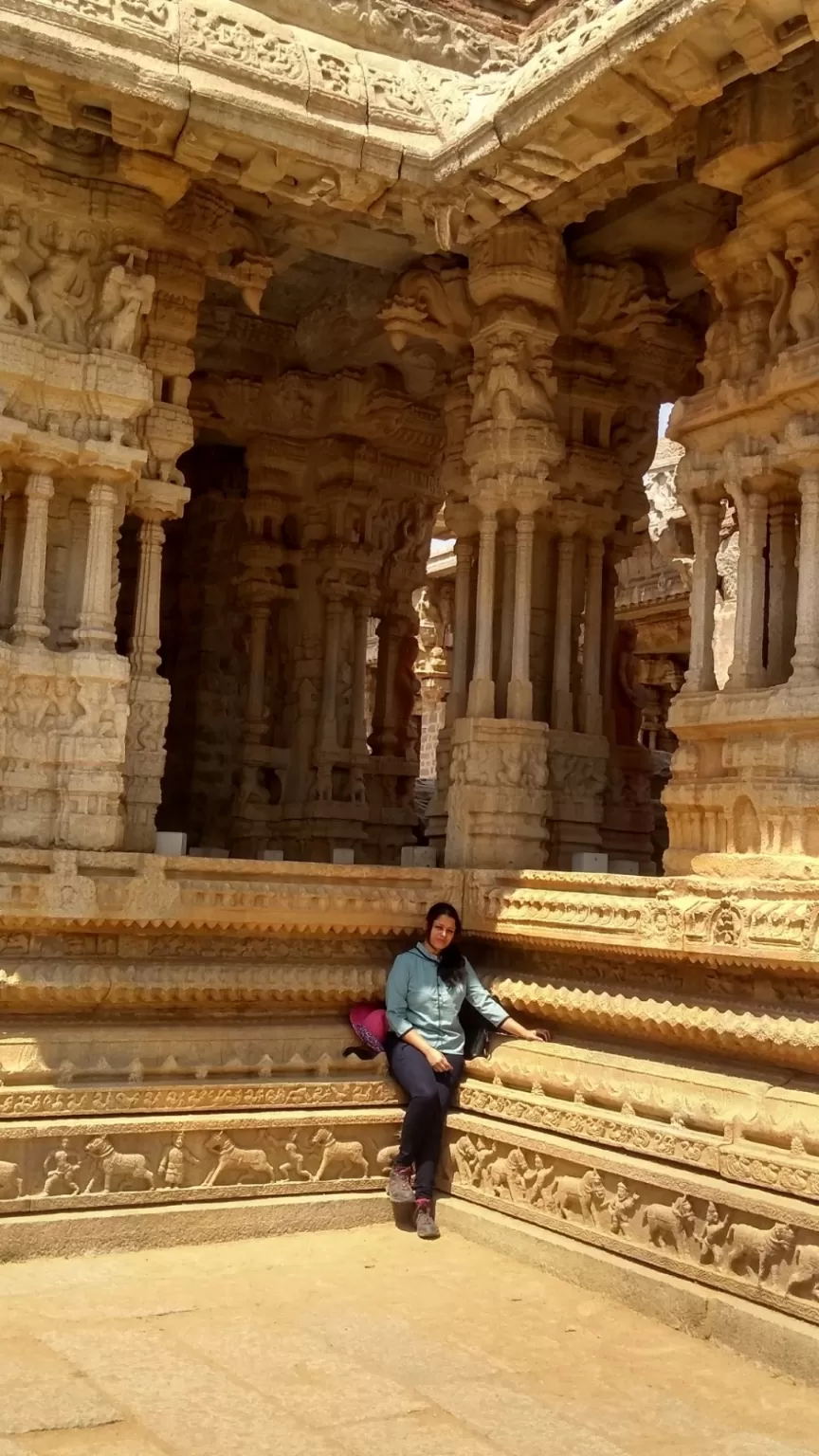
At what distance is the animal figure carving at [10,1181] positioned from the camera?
619 centimetres

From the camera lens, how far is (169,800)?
44.1 feet

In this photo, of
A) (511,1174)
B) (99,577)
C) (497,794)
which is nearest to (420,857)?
(497,794)

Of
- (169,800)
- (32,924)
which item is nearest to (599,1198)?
(32,924)

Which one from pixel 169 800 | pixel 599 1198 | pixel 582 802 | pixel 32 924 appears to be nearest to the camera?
pixel 599 1198

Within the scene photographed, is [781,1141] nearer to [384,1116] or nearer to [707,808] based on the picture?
[707,808]

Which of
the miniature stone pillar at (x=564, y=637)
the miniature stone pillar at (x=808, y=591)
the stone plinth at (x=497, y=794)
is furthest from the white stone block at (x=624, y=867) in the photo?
the miniature stone pillar at (x=808, y=591)

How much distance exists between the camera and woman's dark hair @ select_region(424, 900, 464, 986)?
720 cm

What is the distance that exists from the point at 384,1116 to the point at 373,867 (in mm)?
1301

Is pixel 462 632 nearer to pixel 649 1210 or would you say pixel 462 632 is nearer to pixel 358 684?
pixel 358 684

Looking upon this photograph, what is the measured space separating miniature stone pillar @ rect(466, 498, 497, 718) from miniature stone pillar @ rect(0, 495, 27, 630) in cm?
266

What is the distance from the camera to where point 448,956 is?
7324 mm

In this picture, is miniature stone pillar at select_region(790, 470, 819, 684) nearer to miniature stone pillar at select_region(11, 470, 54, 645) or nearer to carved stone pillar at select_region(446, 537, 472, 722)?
carved stone pillar at select_region(446, 537, 472, 722)

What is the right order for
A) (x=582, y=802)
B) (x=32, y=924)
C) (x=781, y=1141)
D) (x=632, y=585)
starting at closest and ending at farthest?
(x=781, y=1141) < (x=32, y=924) < (x=582, y=802) < (x=632, y=585)

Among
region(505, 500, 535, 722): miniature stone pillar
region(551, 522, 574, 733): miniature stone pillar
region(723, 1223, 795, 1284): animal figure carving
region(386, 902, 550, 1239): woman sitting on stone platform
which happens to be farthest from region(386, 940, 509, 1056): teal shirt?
region(551, 522, 574, 733): miniature stone pillar
